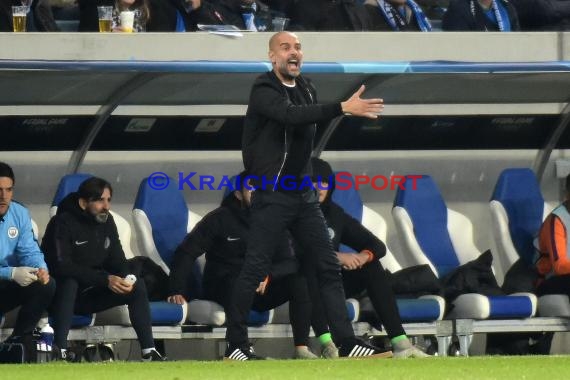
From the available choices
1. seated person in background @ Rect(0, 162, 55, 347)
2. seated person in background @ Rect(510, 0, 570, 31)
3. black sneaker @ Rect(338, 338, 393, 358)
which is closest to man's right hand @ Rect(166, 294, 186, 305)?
seated person in background @ Rect(0, 162, 55, 347)

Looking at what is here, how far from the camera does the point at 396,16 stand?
13.1 metres

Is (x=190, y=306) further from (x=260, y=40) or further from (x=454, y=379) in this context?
(x=454, y=379)

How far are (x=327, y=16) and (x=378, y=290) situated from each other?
260 cm

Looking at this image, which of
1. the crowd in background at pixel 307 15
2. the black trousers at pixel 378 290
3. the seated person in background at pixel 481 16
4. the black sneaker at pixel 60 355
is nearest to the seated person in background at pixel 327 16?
the crowd in background at pixel 307 15

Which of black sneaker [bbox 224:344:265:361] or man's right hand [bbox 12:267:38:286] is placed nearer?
black sneaker [bbox 224:344:265:361]

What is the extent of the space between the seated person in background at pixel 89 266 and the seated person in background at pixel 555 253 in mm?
2930

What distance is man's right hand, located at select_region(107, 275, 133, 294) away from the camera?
10.8 m

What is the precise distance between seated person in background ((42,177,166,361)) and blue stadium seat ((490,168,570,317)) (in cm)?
292

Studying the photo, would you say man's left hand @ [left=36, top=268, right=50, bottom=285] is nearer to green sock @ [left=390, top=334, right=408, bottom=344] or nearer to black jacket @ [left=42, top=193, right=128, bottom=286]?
black jacket @ [left=42, top=193, right=128, bottom=286]

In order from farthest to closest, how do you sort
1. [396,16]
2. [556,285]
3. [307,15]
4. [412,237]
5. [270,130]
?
1. [396,16]
2. [307,15]
3. [412,237]
4. [556,285]
5. [270,130]

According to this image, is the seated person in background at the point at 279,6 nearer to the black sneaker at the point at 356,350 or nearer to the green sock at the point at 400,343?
the green sock at the point at 400,343

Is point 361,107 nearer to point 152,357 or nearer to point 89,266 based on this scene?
point 152,357

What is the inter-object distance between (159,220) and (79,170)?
31.7 inches

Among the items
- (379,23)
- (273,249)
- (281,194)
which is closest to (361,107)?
(281,194)
